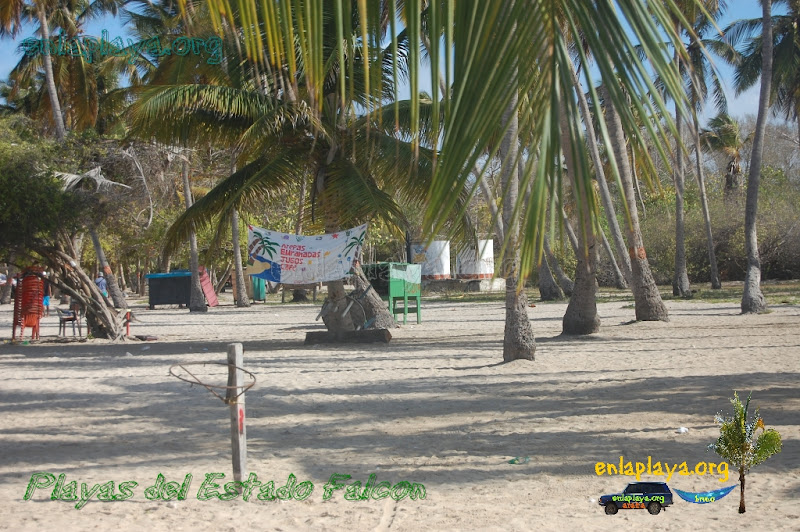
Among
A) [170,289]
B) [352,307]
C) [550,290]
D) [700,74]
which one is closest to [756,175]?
[700,74]

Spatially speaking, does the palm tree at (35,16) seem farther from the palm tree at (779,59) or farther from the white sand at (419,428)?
the palm tree at (779,59)

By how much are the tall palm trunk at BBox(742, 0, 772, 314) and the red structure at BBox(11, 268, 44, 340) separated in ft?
54.6

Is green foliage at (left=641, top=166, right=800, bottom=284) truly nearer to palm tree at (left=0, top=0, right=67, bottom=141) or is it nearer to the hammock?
palm tree at (left=0, top=0, right=67, bottom=141)

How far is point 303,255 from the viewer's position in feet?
48.4

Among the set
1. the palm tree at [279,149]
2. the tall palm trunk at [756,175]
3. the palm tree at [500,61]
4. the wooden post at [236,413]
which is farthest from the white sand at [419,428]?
the tall palm trunk at [756,175]

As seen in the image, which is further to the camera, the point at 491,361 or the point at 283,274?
the point at 283,274

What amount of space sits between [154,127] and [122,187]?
2.84 m

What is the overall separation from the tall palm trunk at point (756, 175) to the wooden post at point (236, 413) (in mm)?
16101

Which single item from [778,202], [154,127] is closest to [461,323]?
[154,127]

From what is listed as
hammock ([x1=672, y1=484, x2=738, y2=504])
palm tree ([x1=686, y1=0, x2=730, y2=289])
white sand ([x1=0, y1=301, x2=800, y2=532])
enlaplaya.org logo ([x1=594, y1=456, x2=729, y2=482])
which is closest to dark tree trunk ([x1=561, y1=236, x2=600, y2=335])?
white sand ([x1=0, y1=301, x2=800, y2=532])

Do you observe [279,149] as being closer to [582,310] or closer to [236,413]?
[582,310]

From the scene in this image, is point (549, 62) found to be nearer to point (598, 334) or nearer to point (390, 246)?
point (598, 334)

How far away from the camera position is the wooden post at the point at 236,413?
5078mm

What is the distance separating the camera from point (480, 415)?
7.59 metres
